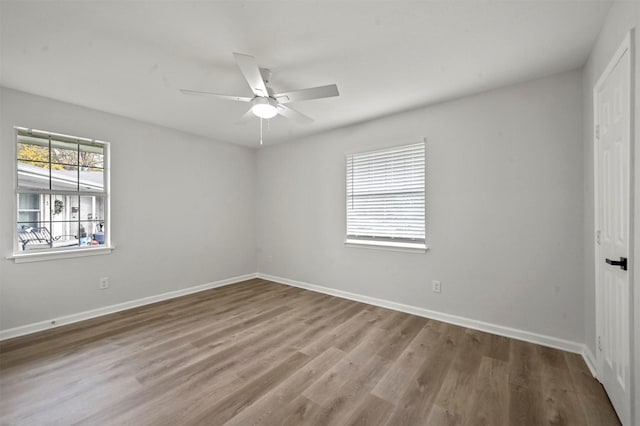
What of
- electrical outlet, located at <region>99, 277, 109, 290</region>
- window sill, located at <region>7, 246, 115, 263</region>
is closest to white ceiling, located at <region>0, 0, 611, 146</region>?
window sill, located at <region>7, 246, 115, 263</region>

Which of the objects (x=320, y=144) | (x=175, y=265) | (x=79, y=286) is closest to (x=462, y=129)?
(x=320, y=144)

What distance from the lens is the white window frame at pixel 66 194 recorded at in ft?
9.18

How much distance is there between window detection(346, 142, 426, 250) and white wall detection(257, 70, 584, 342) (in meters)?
0.13

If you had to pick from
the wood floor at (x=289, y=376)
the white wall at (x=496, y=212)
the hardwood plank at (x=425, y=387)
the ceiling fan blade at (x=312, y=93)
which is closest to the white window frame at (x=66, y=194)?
the wood floor at (x=289, y=376)

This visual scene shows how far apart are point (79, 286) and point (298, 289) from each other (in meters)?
2.85

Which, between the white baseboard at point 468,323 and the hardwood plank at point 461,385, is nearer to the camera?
the hardwood plank at point 461,385

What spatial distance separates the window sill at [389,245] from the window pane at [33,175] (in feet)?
12.3

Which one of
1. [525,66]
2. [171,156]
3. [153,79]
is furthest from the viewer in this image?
[171,156]

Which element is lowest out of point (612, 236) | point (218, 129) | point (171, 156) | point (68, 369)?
point (68, 369)

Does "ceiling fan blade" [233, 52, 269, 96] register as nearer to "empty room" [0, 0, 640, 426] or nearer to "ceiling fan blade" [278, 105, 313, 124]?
"empty room" [0, 0, 640, 426]

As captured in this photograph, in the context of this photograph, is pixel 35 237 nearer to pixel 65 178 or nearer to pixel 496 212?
pixel 65 178

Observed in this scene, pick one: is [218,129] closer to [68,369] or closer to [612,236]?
[68,369]

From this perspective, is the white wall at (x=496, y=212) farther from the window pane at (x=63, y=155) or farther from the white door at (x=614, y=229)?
the window pane at (x=63, y=155)

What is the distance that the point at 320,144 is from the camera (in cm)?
433
